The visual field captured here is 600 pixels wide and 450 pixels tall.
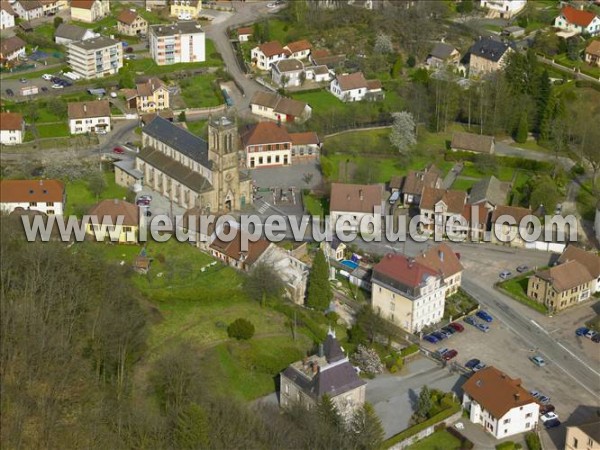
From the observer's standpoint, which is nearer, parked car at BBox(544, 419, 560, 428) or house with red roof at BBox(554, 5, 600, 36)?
parked car at BBox(544, 419, 560, 428)

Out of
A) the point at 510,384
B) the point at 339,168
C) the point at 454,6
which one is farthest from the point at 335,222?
the point at 454,6

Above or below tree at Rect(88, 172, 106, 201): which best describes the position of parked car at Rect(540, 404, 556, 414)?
below

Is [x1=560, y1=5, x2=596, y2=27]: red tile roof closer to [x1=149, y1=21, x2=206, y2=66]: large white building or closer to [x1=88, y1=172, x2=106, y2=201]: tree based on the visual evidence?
[x1=149, y1=21, x2=206, y2=66]: large white building

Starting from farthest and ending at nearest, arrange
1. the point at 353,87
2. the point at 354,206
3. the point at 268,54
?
the point at 268,54 < the point at 353,87 < the point at 354,206

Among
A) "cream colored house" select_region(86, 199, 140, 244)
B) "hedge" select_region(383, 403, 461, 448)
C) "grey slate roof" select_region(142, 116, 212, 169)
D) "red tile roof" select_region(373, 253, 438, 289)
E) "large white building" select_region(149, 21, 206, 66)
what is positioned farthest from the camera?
"large white building" select_region(149, 21, 206, 66)

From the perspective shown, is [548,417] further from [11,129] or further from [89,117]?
[11,129]

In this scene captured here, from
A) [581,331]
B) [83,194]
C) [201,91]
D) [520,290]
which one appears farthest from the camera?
[201,91]

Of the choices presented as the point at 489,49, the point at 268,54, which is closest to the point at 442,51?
the point at 489,49

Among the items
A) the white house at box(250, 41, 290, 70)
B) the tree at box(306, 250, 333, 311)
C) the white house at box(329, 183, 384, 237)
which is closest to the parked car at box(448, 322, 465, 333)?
the tree at box(306, 250, 333, 311)
